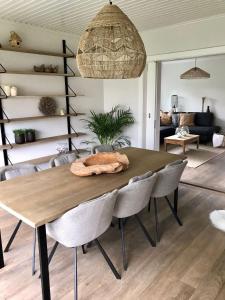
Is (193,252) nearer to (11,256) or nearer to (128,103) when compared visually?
(11,256)

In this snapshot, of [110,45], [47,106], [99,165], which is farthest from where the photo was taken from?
[47,106]

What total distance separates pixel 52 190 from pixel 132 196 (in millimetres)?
663

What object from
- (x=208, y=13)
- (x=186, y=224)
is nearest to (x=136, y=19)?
(x=208, y=13)

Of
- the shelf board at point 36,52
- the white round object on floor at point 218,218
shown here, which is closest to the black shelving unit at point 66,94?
the shelf board at point 36,52

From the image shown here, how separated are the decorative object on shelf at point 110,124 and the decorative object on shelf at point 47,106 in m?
0.84

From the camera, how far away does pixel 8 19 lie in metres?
3.56

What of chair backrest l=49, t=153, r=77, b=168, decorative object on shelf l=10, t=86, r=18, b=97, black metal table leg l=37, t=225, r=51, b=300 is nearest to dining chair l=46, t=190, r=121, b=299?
black metal table leg l=37, t=225, r=51, b=300

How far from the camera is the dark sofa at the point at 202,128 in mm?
7324

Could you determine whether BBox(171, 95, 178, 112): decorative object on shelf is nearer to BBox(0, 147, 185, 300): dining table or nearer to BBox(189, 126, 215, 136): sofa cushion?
BBox(189, 126, 215, 136): sofa cushion

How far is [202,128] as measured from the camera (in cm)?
746

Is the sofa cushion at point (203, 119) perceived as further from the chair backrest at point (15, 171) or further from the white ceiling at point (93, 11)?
the chair backrest at point (15, 171)

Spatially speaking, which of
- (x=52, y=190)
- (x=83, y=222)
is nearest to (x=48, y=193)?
(x=52, y=190)

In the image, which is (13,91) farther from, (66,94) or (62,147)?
(62,147)

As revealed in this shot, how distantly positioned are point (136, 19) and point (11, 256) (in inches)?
136
